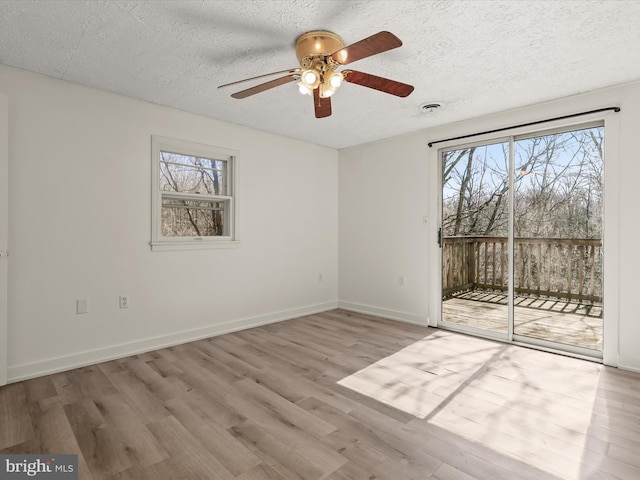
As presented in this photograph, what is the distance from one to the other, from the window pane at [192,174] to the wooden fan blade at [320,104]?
1.81m

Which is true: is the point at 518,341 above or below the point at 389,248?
below

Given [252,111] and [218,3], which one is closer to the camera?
[218,3]

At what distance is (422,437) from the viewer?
74.9 inches

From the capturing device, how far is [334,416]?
6.96ft

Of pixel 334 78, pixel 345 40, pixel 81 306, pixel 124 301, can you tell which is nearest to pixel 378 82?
pixel 334 78

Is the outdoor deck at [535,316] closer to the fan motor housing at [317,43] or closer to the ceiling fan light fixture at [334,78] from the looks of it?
the ceiling fan light fixture at [334,78]

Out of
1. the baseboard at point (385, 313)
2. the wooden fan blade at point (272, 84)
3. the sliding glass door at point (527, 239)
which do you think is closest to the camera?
the wooden fan blade at point (272, 84)

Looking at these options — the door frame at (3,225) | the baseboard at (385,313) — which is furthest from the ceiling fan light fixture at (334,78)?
the baseboard at (385,313)

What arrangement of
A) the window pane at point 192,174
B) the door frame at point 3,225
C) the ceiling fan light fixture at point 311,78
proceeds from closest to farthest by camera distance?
the ceiling fan light fixture at point 311,78, the door frame at point 3,225, the window pane at point 192,174

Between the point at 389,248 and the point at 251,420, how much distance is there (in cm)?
303

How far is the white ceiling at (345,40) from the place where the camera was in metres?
1.93

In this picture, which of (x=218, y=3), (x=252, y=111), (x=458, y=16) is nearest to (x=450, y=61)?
(x=458, y=16)

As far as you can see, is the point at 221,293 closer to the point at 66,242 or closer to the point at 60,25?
the point at 66,242

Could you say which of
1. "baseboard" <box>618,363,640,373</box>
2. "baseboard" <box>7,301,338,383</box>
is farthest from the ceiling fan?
"baseboard" <box>618,363,640,373</box>
